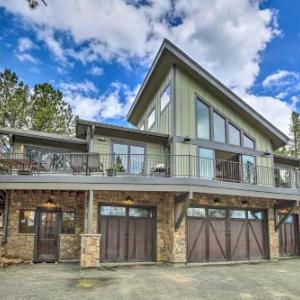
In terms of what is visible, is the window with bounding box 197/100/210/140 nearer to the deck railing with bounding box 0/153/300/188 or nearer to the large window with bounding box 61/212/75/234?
the deck railing with bounding box 0/153/300/188

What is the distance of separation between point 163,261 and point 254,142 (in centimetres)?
726

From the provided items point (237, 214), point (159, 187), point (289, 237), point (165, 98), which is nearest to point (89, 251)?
point (159, 187)

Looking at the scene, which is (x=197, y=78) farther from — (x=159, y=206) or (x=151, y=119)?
(x=159, y=206)

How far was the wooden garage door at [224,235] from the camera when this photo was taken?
13070mm

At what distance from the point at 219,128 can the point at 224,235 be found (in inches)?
186

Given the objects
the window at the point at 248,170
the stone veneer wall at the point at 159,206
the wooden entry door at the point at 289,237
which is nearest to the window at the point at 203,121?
the window at the point at 248,170

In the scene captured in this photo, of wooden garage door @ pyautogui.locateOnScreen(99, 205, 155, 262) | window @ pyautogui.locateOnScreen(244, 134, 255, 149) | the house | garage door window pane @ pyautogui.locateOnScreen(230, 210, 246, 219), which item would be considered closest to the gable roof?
the house

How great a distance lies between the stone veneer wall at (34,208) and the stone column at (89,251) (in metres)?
2.46

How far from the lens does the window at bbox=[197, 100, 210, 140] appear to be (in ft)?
46.7

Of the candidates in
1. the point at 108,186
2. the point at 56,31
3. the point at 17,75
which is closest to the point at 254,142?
the point at 108,186

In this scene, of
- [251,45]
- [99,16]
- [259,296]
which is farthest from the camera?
[251,45]

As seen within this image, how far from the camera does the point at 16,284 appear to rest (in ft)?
26.8

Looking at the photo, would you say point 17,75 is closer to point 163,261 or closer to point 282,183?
point 163,261

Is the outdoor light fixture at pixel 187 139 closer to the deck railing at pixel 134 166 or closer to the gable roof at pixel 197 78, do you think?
the deck railing at pixel 134 166
